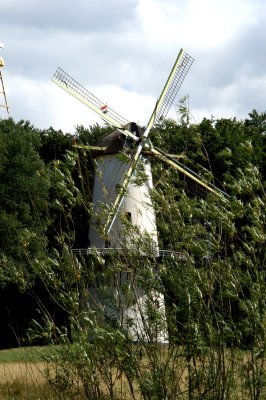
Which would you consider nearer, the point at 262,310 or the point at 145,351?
the point at 262,310

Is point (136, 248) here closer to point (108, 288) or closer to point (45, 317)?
point (108, 288)

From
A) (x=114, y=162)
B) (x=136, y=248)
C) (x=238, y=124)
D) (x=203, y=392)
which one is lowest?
(x=203, y=392)

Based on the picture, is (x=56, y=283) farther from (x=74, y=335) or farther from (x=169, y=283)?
(x=169, y=283)

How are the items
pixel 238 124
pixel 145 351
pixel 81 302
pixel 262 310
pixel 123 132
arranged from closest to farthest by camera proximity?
pixel 262 310
pixel 145 351
pixel 81 302
pixel 123 132
pixel 238 124

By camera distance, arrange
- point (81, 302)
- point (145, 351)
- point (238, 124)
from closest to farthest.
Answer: point (145, 351) < point (81, 302) < point (238, 124)

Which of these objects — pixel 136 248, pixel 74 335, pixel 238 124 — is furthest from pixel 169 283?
pixel 238 124

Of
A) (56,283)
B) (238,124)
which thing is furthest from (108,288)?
(238,124)

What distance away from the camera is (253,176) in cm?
849

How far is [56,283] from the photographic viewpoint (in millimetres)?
8969

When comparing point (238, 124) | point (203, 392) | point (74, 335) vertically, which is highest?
point (238, 124)

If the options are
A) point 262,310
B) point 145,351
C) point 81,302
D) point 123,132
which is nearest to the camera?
point 262,310

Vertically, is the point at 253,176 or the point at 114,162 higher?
the point at 114,162

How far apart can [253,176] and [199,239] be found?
2.46 feet

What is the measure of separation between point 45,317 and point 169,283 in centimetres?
127
